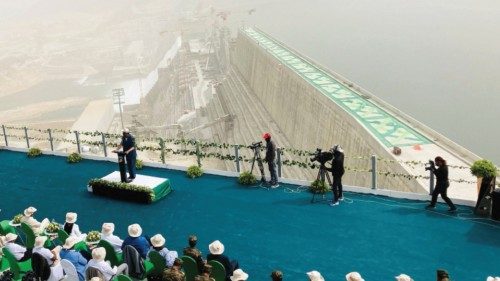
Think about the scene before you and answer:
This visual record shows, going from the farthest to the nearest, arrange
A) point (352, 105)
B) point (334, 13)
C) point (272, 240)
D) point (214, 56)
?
point (334, 13) → point (214, 56) → point (352, 105) → point (272, 240)

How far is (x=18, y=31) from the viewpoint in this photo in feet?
584

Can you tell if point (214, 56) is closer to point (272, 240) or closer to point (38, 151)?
point (38, 151)

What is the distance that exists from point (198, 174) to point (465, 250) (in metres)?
7.01

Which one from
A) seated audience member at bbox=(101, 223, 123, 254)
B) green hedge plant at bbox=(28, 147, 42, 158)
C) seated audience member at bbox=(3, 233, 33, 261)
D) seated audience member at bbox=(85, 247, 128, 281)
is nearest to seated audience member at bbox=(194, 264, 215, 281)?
seated audience member at bbox=(85, 247, 128, 281)

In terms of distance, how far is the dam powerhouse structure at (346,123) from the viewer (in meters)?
17.1

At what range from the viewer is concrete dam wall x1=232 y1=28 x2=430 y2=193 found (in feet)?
64.5

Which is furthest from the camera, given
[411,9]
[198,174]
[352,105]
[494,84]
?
[411,9]

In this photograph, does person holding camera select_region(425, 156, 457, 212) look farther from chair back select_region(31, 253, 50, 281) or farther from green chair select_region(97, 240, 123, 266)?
chair back select_region(31, 253, 50, 281)

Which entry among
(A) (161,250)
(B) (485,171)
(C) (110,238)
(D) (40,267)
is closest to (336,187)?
(B) (485,171)

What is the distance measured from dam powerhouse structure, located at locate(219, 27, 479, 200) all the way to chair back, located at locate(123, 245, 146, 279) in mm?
5946

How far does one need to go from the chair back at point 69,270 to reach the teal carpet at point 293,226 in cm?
279

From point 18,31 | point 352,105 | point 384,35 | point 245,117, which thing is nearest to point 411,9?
point 384,35

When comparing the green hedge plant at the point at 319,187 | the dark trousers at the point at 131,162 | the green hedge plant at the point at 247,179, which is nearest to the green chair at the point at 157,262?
the green hedge plant at the point at 319,187

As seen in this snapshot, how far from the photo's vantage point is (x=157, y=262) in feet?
24.2
